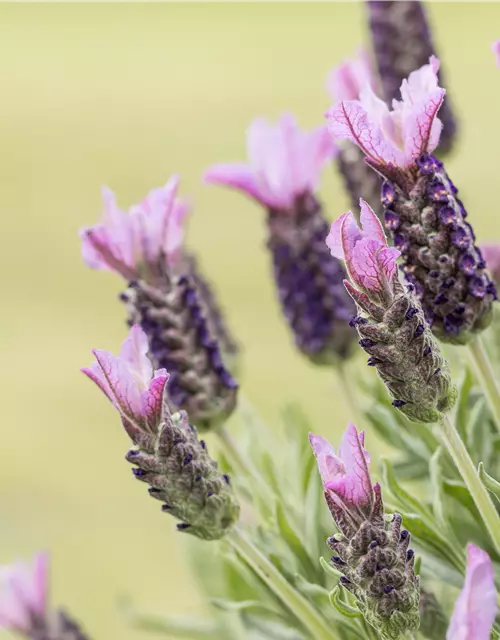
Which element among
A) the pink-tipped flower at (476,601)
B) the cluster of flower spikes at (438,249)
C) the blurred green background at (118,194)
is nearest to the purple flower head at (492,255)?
the cluster of flower spikes at (438,249)

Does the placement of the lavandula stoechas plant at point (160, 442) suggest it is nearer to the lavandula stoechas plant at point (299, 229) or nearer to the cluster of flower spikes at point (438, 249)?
the cluster of flower spikes at point (438, 249)

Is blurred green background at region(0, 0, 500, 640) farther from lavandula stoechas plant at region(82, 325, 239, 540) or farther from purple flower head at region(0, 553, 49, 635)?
lavandula stoechas plant at region(82, 325, 239, 540)

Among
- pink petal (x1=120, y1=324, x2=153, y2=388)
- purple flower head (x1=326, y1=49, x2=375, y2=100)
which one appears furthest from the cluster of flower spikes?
purple flower head (x1=326, y1=49, x2=375, y2=100)

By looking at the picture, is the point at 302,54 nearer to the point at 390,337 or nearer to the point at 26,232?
the point at 26,232

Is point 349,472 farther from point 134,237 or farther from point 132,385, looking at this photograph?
point 134,237

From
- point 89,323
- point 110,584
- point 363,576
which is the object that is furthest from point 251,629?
point 89,323
